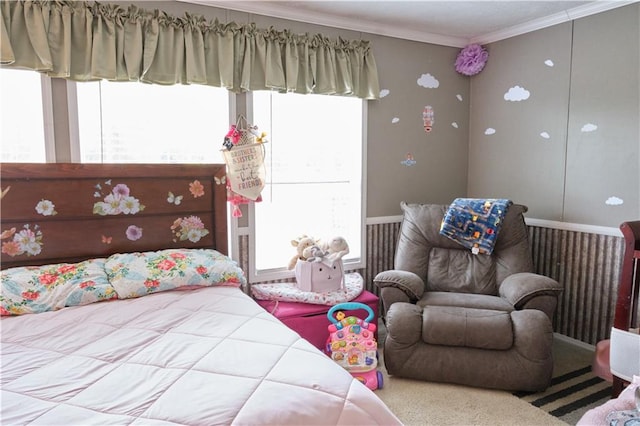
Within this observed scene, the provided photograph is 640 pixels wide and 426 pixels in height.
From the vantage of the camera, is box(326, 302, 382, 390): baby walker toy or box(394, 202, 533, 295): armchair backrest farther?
box(394, 202, 533, 295): armchair backrest

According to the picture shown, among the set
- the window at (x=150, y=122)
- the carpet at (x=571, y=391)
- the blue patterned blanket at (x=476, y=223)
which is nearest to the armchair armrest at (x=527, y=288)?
the blue patterned blanket at (x=476, y=223)

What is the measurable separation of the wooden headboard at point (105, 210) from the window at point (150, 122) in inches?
7.6

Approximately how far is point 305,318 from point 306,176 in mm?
1068

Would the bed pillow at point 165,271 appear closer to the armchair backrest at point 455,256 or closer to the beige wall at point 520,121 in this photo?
the beige wall at point 520,121

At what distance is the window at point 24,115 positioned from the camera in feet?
7.90

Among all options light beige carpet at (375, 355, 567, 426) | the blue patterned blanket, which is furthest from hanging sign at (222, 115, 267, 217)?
light beige carpet at (375, 355, 567, 426)

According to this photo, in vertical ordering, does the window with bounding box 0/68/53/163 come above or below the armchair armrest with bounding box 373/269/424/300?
above

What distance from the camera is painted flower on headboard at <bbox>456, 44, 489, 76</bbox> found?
3.65 metres

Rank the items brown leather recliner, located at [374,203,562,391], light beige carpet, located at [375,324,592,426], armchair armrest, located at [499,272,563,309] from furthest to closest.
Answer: armchair armrest, located at [499,272,563,309], brown leather recliner, located at [374,203,562,391], light beige carpet, located at [375,324,592,426]

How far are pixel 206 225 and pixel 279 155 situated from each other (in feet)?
2.48

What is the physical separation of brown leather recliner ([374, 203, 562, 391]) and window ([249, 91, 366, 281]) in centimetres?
77

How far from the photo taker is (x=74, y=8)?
7.95ft

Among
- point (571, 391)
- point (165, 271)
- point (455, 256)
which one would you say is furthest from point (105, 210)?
point (571, 391)

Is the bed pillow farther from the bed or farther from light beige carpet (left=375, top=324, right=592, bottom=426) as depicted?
light beige carpet (left=375, top=324, right=592, bottom=426)
